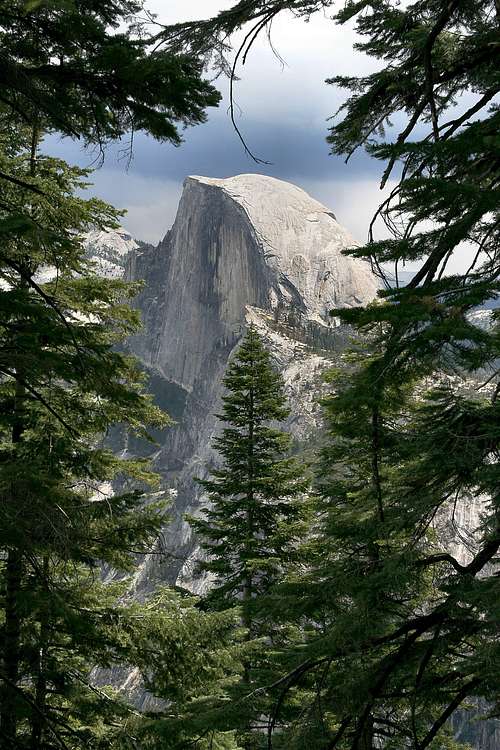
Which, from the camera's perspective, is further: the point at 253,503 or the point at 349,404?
the point at 253,503

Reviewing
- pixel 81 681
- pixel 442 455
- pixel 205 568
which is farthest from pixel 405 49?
pixel 205 568

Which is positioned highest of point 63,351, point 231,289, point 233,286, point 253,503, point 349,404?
point 233,286

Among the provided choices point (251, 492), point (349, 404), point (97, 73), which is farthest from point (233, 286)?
point (349, 404)

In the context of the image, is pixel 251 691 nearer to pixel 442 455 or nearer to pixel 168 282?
pixel 442 455

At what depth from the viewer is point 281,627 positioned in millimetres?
12719

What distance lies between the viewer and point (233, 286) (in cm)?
14538

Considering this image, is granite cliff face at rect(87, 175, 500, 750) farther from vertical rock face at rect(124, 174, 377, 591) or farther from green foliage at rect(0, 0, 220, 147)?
green foliage at rect(0, 0, 220, 147)

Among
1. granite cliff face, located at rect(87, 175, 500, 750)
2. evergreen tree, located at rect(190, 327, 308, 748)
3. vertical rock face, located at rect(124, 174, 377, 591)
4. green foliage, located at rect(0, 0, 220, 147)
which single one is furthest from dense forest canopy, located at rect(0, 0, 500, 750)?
vertical rock face, located at rect(124, 174, 377, 591)

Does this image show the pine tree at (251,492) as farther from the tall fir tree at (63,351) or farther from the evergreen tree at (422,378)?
the evergreen tree at (422,378)

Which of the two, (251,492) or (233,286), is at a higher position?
(233,286)

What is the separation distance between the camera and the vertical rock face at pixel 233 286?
13988cm

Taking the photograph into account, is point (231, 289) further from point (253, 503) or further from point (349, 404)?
point (349, 404)

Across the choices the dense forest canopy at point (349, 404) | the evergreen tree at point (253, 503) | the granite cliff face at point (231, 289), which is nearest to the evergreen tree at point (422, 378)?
the dense forest canopy at point (349, 404)

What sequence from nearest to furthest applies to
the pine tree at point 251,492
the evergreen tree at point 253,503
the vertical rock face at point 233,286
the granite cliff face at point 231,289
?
the evergreen tree at point 253,503
the pine tree at point 251,492
the granite cliff face at point 231,289
the vertical rock face at point 233,286
